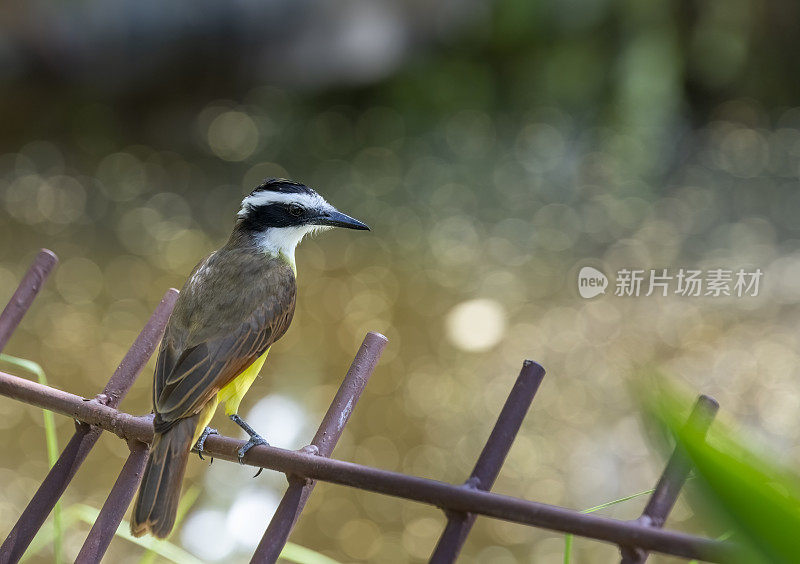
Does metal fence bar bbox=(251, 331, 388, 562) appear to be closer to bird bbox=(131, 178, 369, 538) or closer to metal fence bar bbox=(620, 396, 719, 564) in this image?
bird bbox=(131, 178, 369, 538)

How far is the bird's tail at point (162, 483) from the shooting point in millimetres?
1388

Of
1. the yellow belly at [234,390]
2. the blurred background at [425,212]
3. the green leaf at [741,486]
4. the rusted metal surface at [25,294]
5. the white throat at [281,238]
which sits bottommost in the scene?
the green leaf at [741,486]

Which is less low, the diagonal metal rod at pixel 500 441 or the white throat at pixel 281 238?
the white throat at pixel 281 238

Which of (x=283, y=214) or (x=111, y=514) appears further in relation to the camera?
(x=283, y=214)

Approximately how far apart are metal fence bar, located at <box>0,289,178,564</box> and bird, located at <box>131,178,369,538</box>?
0.09 m

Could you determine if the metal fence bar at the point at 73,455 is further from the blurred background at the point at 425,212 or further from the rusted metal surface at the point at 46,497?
the blurred background at the point at 425,212

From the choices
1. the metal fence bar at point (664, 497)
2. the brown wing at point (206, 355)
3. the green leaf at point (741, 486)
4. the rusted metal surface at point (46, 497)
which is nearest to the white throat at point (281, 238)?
the brown wing at point (206, 355)

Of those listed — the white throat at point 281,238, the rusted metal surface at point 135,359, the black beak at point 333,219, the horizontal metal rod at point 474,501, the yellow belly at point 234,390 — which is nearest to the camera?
the horizontal metal rod at point 474,501

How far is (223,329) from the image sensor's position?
1672mm

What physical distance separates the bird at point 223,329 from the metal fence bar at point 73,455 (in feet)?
0.30

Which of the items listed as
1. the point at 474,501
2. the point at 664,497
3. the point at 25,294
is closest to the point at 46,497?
the point at 25,294

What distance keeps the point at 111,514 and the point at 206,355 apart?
451 millimetres

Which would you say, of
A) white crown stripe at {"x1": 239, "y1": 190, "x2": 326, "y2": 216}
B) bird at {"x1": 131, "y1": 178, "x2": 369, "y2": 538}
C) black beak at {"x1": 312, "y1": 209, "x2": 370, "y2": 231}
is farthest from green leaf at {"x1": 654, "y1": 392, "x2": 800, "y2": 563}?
white crown stripe at {"x1": 239, "y1": 190, "x2": 326, "y2": 216}

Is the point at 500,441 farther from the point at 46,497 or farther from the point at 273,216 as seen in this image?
the point at 273,216
